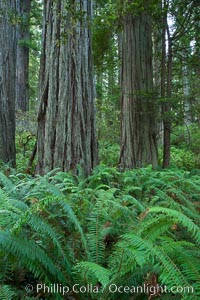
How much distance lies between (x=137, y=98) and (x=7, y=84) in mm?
2561

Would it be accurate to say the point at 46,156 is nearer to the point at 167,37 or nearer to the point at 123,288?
the point at 123,288

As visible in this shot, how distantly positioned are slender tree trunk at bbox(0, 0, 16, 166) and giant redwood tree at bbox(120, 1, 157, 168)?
2183mm

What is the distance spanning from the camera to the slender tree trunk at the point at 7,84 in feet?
20.6

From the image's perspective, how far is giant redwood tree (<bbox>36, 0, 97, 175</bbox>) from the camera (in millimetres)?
4469

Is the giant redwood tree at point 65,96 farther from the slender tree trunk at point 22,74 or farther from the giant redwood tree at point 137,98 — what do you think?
the slender tree trunk at point 22,74

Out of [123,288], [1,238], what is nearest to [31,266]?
[1,238]

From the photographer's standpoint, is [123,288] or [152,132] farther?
[152,132]

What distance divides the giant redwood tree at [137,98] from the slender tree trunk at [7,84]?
7.16 feet

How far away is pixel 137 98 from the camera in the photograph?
6.30 meters

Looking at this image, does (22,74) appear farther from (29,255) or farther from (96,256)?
(29,255)

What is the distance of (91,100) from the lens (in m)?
4.77

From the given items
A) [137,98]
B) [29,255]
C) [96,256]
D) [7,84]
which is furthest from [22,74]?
[29,255]

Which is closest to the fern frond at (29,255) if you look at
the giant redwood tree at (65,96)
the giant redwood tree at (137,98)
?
the giant redwood tree at (65,96)

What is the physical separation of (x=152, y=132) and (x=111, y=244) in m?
3.84
